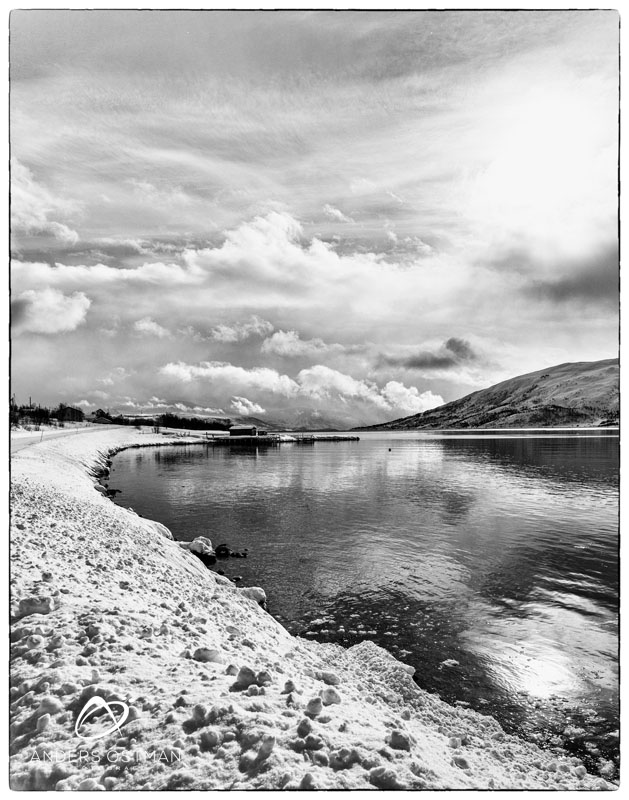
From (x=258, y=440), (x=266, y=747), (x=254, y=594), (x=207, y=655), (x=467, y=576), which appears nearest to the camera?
(x=266, y=747)

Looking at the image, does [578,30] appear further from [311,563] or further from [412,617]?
[311,563]

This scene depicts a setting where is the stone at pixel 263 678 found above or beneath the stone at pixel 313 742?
above

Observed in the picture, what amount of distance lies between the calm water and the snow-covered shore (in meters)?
0.54

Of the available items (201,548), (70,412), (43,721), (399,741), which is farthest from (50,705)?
(70,412)

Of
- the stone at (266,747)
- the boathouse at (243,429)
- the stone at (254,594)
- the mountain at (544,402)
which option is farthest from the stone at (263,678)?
the boathouse at (243,429)

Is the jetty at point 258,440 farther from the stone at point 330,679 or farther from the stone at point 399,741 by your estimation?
the stone at point 399,741

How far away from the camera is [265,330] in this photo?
596 centimetres

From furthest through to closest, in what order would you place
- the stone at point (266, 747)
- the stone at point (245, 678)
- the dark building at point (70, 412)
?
the dark building at point (70, 412) → the stone at point (245, 678) → the stone at point (266, 747)

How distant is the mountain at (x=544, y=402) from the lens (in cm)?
498

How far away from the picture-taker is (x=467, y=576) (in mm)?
6836

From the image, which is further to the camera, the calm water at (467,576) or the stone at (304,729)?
the calm water at (467,576)

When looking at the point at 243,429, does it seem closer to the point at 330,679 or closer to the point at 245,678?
the point at 330,679

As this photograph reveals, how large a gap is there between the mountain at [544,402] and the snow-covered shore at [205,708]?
11.8 feet

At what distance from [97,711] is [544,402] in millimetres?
7066
